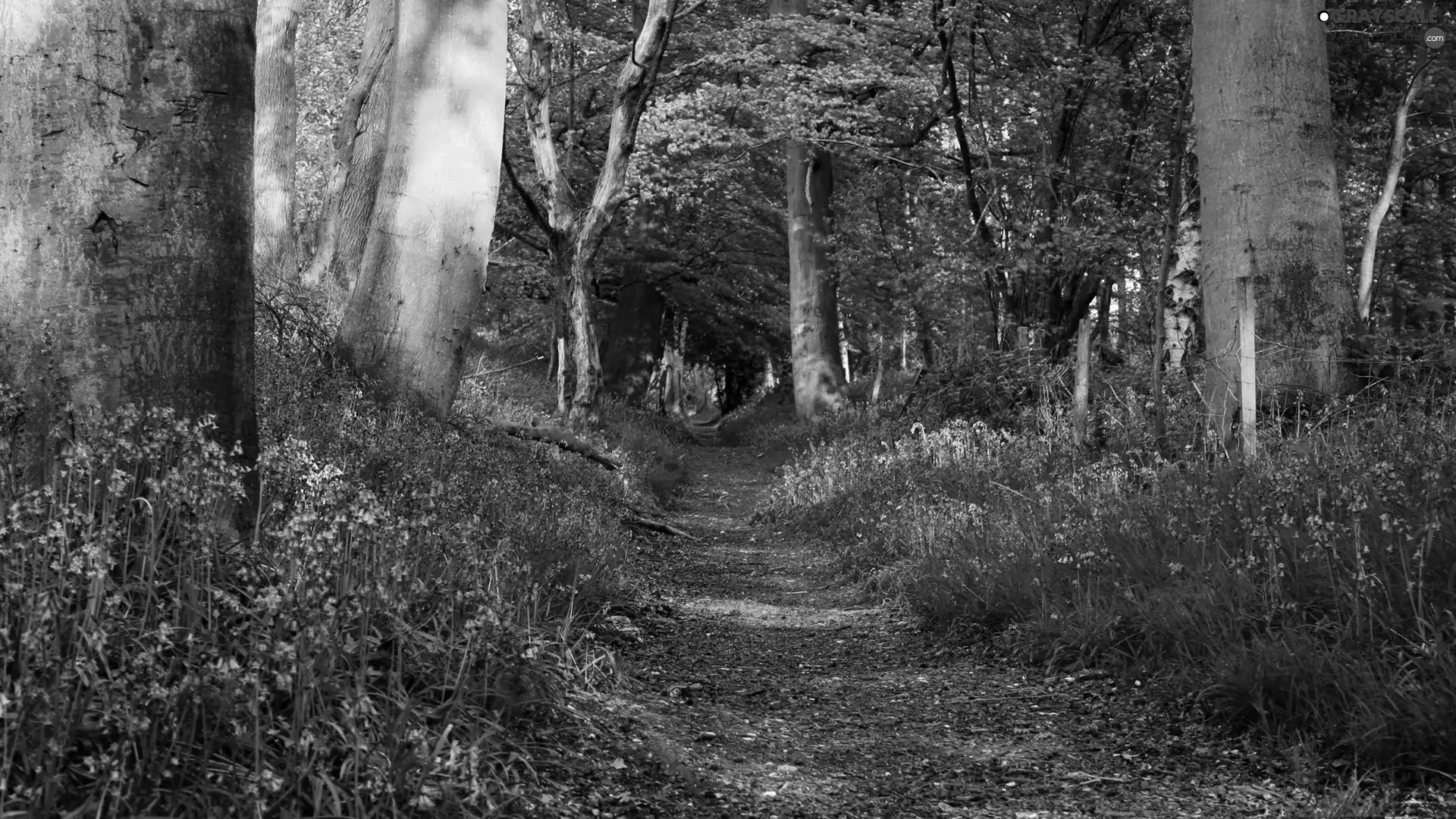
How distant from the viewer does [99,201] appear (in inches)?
144

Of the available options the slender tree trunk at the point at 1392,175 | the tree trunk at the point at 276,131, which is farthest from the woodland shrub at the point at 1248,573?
the tree trunk at the point at 276,131

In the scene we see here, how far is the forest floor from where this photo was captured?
346 cm

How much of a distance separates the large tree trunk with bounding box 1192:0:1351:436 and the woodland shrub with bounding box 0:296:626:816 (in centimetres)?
530

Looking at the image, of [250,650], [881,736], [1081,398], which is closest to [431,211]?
[1081,398]

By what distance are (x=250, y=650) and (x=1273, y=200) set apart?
23.3 ft

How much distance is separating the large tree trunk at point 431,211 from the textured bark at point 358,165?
9.98 feet

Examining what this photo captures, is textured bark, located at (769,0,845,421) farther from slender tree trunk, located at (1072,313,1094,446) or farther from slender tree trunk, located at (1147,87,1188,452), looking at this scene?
slender tree trunk, located at (1072,313,1094,446)

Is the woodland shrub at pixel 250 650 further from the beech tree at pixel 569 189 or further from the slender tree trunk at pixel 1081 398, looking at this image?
the beech tree at pixel 569 189

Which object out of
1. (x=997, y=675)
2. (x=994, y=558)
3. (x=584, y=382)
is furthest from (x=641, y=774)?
(x=584, y=382)

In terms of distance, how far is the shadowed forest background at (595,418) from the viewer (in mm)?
2873

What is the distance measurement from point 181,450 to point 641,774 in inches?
70.1

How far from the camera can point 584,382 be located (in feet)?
47.5

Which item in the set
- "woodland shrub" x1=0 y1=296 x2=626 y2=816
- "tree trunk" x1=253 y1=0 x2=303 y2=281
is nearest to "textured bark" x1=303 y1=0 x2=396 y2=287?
"tree trunk" x1=253 y1=0 x2=303 y2=281

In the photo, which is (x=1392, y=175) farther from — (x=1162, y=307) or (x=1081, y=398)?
(x=1081, y=398)
